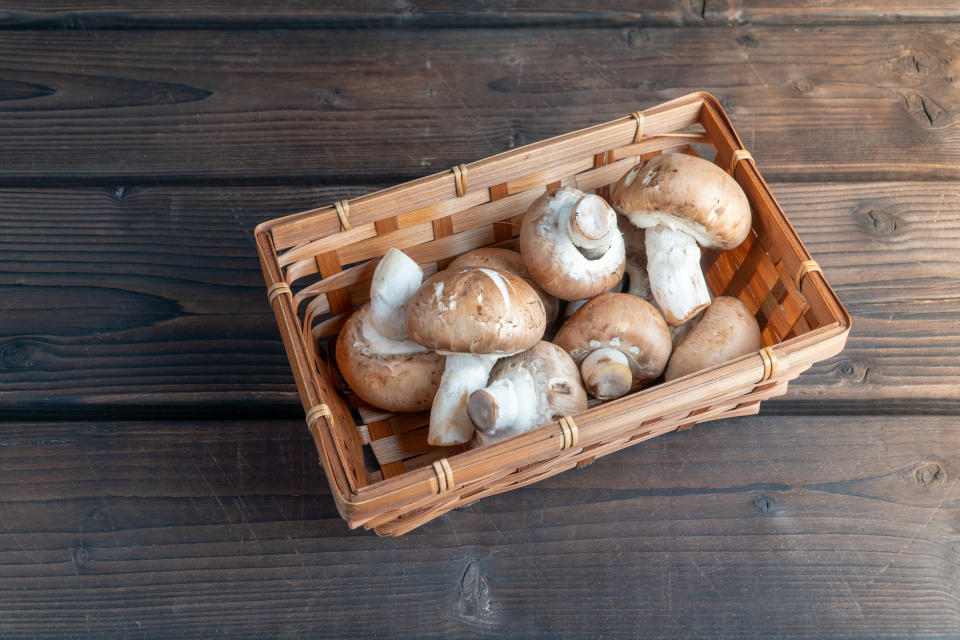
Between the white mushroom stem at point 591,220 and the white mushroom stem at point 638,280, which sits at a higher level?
the white mushroom stem at point 591,220

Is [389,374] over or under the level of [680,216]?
under

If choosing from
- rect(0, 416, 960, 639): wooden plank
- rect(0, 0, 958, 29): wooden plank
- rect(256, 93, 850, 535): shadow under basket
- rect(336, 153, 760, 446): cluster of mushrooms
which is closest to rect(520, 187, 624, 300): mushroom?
rect(336, 153, 760, 446): cluster of mushrooms

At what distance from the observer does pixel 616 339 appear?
0.97 meters

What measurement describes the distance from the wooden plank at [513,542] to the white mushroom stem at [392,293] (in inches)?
9.1

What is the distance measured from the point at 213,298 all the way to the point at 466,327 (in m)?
0.52

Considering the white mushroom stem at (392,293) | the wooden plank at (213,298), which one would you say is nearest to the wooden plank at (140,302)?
the wooden plank at (213,298)

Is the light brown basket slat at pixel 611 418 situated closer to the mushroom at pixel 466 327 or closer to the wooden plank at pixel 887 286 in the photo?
the mushroom at pixel 466 327

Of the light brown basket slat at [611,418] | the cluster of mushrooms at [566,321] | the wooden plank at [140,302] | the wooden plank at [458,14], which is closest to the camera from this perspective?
the light brown basket slat at [611,418]

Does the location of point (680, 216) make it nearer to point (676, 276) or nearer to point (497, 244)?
point (676, 276)

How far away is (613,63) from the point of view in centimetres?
144

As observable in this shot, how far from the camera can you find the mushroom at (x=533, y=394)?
0.92 meters

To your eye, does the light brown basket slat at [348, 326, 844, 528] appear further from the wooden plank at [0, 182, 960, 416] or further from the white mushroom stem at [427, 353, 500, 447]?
the wooden plank at [0, 182, 960, 416]

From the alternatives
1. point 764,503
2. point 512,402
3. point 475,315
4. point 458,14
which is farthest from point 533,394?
point 458,14

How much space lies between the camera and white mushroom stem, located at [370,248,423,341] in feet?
3.20
